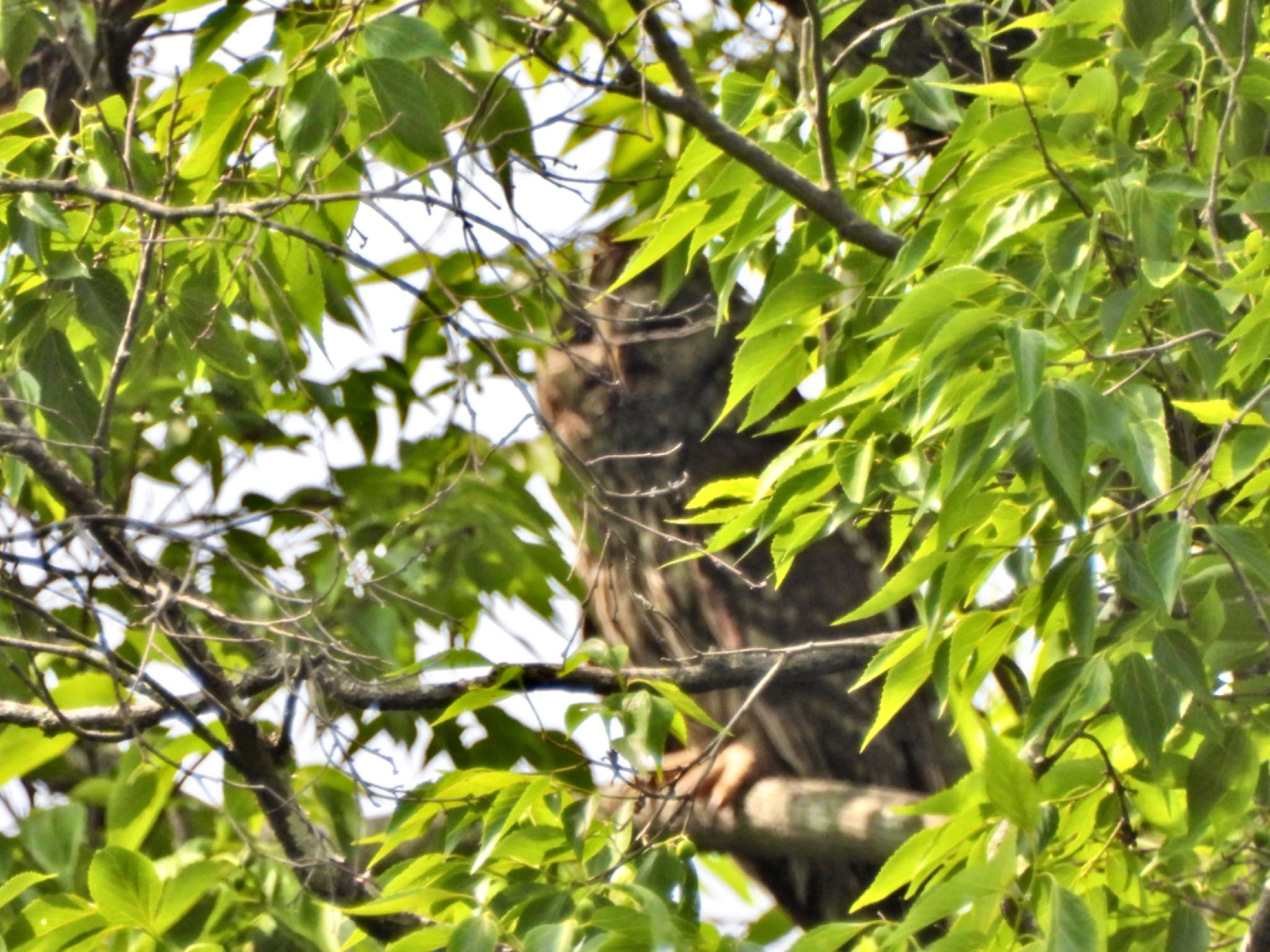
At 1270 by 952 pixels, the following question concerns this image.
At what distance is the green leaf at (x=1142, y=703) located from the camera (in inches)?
38.6

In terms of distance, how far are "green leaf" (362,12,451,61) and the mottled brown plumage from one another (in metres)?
1.00

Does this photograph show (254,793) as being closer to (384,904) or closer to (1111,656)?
(384,904)

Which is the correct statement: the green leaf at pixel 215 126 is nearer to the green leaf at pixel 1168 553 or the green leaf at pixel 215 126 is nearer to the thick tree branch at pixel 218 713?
the thick tree branch at pixel 218 713

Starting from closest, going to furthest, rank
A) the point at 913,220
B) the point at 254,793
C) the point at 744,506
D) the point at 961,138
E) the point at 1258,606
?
1. the point at 1258,606
2. the point at 961,138
3. the point at 744,506
4. the point at 913,220
5. the point at 254,793

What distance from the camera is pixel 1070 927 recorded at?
92 centimetres

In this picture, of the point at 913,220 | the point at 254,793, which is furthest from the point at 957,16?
the point at 254,793

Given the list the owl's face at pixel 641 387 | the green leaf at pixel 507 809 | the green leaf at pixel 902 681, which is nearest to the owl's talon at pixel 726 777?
the owl's face at pixel 641 387

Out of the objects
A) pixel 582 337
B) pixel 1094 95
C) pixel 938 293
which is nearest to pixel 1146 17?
pixel 1094 95

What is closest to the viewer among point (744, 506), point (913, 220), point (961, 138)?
point (961, 138)

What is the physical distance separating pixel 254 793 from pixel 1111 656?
1011 millimetres

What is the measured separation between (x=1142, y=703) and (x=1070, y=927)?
17 cm

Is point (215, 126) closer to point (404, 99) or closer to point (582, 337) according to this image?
point (404, 99)

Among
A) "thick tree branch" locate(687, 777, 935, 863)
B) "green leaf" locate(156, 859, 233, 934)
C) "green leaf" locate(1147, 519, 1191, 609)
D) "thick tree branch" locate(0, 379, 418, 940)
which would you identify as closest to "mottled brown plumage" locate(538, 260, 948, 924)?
"thick tree branch" locate(687, 777, 935, 863)

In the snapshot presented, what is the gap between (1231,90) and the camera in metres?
1.03
